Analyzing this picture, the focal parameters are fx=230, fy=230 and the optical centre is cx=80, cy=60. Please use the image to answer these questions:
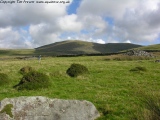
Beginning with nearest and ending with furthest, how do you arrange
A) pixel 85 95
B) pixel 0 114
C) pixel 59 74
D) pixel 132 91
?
1. pixel 0 114
2. pixel 85 95
3. pixel 132 91
4. pixel 59 74

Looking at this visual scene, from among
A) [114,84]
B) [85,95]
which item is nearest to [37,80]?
[85,95]

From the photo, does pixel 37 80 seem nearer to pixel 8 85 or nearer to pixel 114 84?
pixel 8 85

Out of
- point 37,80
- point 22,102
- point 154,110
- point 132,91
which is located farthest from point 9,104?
point 132,91

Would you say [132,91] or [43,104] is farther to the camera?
[132,91]

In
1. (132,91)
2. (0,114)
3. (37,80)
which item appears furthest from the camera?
(37,80)

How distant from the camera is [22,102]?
10797 mm

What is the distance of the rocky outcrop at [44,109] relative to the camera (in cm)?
1029

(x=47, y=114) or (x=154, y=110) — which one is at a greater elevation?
(x=154, y=110)

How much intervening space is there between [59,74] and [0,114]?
598 inches

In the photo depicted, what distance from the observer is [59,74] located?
25062mm

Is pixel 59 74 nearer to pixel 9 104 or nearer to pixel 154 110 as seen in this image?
pixel 9 104

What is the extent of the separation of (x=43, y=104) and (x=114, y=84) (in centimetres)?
1066

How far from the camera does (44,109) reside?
10.7 meters

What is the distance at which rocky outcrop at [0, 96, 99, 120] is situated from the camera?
405 inches
